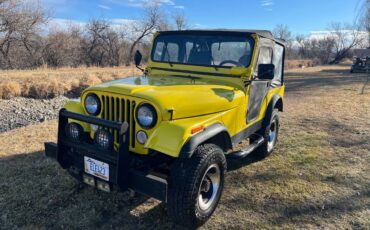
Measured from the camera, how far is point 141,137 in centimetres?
300

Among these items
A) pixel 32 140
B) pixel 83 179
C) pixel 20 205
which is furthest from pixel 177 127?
pixel 32 140

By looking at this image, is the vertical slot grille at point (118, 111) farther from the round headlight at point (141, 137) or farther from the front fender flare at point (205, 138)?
the front fender flare at point (205, 138)

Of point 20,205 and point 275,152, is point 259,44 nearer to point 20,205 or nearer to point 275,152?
point 275,152

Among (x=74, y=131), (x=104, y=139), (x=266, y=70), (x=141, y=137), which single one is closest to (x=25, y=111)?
(x=74, y=131)

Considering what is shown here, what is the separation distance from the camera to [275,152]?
5.52 metres

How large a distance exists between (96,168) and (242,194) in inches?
76.2

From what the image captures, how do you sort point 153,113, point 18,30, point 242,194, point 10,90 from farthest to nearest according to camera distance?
point 18,30 < point 10,90 < point 242,194 < point 153,113

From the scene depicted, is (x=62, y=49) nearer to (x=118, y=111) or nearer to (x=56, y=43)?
(x=56, y=43)

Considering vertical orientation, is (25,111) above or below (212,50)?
below

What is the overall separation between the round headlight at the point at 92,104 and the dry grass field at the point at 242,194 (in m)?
1.12

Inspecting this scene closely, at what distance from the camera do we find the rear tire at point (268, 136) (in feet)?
16.1

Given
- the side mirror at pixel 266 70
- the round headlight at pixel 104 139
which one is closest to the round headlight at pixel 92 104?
the round headlight at pixel 104 139

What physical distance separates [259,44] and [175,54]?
1176 millimetres

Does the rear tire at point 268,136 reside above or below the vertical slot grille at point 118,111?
below
